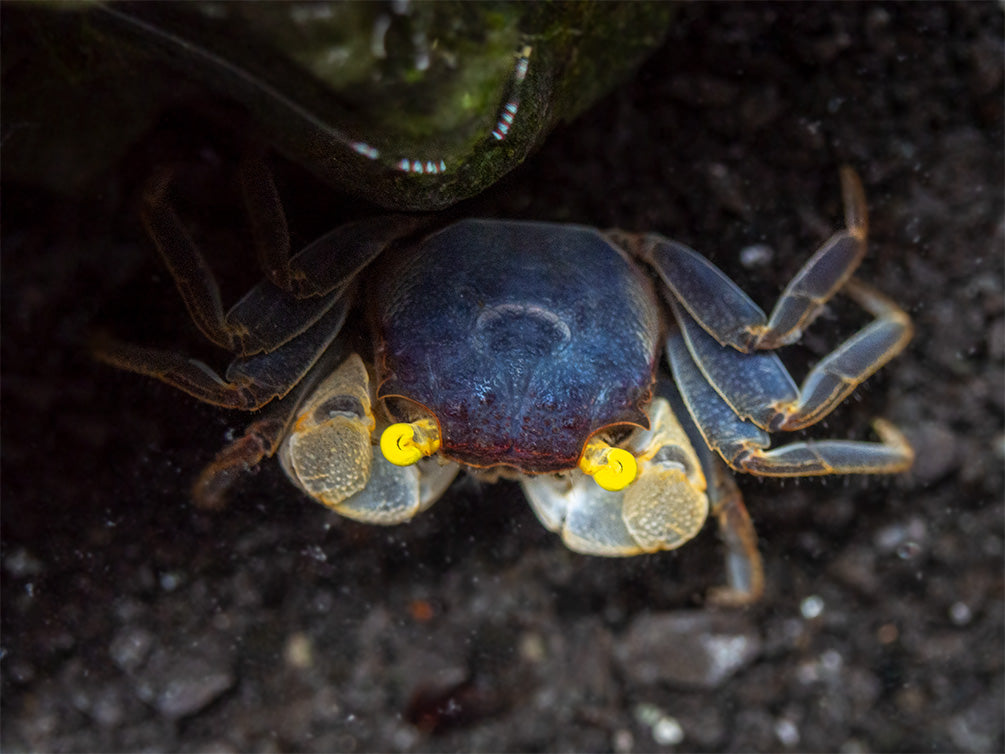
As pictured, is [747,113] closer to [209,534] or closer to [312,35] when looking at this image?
[312,35]

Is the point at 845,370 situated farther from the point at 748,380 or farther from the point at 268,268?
the point at 268,268

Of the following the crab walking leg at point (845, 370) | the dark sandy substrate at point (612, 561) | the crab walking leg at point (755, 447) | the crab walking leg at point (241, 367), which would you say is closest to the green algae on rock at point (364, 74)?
the dark sandy substrate at point (612, 561)

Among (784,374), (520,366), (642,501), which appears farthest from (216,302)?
(784,374)

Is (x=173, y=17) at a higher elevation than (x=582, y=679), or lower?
higher

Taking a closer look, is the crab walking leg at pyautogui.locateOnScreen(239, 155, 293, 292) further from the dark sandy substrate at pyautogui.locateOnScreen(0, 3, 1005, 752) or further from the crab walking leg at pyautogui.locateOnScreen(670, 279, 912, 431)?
the crab walking leg at pyautogui.locateOnScreen(670, 279, 912, 431)

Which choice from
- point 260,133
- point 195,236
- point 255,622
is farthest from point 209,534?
point 260,133

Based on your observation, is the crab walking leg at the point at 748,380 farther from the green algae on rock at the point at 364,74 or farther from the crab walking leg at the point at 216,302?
the crab walking leg at the point at 216,302
